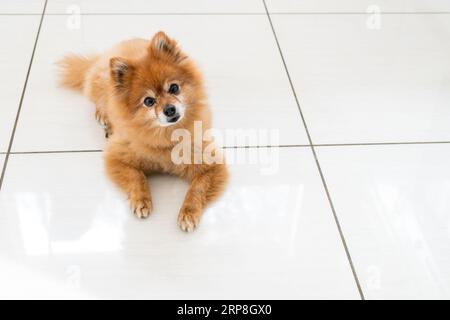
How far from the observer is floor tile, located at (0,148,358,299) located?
1332mm

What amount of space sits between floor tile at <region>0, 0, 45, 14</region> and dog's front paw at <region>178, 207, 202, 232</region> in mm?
1556


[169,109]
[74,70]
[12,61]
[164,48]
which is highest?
[12,61]

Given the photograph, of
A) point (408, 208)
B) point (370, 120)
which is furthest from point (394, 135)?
point (408, 208)

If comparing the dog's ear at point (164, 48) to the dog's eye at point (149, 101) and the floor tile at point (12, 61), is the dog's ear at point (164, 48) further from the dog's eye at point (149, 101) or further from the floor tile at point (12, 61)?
the floor tile at point (12, 61)

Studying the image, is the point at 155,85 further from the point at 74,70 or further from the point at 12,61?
the point at 12,61

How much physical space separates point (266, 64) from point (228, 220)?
94 centimetres

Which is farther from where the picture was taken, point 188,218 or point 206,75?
point 206,75

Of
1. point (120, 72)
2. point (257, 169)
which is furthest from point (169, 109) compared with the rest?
point (257, 169)

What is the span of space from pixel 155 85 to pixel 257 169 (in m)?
0.50

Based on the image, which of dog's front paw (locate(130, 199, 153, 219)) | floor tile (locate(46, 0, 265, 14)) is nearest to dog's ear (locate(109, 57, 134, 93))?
dog's front paw (locate(130, 199, 153, 219))

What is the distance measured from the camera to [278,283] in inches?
53.2

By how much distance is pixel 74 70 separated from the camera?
1.94 metres

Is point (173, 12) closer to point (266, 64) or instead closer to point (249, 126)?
point (266, 64)

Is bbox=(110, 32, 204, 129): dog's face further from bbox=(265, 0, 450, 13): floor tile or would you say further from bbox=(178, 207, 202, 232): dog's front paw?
bbox=(265, 0, 450, 13): floor tile
